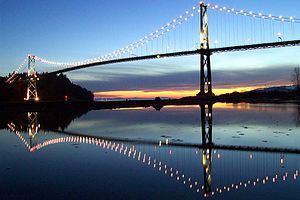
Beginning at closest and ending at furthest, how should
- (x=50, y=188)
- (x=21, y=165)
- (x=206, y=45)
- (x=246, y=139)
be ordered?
(x=50, y=188), (x=21, y=165), (x=246, y=139), (x=206, y=45)

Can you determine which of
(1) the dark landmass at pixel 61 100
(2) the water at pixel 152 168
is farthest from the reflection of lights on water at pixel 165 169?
(1) the dark landmass at pixel 61 100

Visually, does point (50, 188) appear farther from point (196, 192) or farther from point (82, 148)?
point (82, 148)

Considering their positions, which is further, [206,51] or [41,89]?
[41,89]

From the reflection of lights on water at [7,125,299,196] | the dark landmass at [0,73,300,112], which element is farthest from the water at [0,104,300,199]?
the dark landmass at [0,73,300,112]

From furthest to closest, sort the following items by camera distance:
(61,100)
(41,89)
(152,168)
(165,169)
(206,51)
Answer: (41,89) → (61,100) → (206,51) → (152,168) → (165,169)

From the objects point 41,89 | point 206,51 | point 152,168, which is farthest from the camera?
point 41,89

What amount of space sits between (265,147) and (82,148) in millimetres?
6618

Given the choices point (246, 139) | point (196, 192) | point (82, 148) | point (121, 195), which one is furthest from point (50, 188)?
point (246, 139)

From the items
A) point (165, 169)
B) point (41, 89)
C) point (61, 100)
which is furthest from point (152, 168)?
point (41, 89)

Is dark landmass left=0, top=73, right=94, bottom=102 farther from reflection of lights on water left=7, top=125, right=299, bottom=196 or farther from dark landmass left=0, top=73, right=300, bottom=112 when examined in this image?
reflection of lights on water left=7, top=125, right=299, bottom=196

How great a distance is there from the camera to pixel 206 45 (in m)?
50.8

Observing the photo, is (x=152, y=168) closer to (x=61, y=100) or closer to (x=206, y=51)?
(x=206, y=51)

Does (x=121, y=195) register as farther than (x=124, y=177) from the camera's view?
No

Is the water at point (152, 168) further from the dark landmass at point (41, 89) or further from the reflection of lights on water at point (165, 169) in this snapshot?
the dark landmass at point (41, 89)
